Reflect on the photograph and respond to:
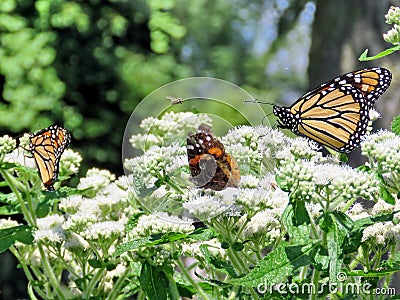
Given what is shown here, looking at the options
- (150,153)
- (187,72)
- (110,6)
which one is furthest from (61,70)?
(150,153)

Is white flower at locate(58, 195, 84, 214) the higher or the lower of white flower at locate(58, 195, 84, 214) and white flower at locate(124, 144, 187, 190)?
the higher

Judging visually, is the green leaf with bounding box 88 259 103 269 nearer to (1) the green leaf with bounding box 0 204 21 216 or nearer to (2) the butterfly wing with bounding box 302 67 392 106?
(1) the green leaf with bounding box 0 204 21 216

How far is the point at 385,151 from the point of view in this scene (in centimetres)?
99

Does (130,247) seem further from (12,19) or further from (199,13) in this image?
(199,13)

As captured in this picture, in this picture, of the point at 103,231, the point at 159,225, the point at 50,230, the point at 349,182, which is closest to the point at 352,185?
the point at 349,182

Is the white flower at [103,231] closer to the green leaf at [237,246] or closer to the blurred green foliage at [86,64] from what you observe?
the green leaf at [237,246]

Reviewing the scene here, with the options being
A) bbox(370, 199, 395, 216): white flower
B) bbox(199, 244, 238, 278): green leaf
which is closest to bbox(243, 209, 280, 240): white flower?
bbox(199, 244, 238, 278): green leaf

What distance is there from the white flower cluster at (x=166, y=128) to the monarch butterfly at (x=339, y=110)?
0.73 feet

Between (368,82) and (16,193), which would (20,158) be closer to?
(16,193)

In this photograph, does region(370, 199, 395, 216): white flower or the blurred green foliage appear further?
the blurred green foliage

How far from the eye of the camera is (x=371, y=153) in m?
1.02

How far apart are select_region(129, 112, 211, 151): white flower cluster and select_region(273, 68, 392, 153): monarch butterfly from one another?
0.22 metres

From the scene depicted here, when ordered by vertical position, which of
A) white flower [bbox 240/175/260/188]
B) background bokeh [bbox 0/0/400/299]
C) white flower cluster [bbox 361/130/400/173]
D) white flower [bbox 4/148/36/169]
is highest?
background bokeh [bbox 0/0/400/299]

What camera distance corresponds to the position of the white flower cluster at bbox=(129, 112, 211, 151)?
111 cm
